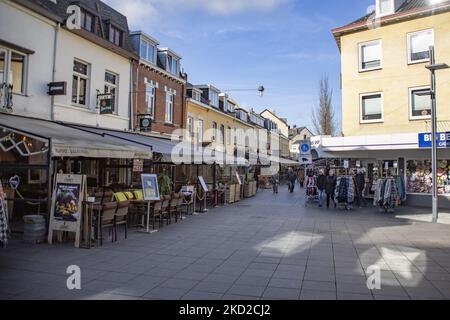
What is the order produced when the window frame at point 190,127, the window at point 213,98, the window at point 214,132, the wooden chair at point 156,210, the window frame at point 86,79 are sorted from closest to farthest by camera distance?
the wooden chair at point 156,210 → the window frame at point 86,79 → the window frame at point 190,127 → the window at point 214,132 → the window at point 213,98

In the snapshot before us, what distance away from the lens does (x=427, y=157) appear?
16062 millimetres

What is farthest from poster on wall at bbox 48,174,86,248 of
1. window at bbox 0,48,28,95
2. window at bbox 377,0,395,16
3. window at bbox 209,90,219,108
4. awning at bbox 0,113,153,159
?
window at bbox 209,90,219,108

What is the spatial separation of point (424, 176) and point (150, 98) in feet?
43.4

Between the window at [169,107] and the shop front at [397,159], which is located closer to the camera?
the shop front at [397,159]

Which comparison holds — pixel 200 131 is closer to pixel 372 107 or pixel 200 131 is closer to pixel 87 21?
pixel 372 107

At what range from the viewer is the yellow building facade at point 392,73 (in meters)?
15.8

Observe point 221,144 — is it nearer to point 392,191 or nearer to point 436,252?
point 392,191

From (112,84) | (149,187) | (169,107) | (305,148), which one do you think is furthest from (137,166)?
(169,107)

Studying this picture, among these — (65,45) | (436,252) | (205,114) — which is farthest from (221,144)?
(436,252)

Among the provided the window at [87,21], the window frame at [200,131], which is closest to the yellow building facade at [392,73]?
the window frame at [200,131]

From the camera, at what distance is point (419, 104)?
1622 cm

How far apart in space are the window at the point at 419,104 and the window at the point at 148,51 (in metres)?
12.3

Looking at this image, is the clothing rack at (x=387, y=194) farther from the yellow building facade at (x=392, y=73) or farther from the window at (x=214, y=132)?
the window at (x=214, y=132)

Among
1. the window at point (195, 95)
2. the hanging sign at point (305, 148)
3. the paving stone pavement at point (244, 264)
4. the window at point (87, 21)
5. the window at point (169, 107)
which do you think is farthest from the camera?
the window at point (195, 95)
